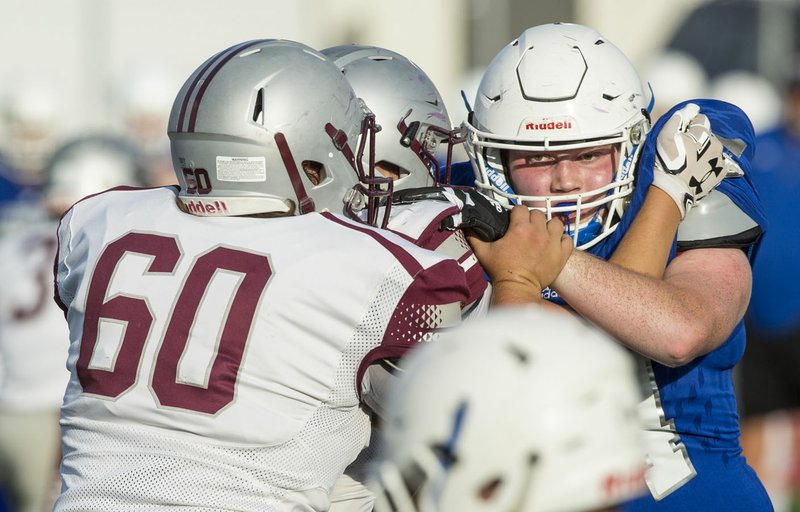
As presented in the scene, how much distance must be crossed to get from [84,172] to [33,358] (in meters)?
1.09

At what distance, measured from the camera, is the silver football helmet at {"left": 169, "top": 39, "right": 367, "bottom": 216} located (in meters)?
2.86

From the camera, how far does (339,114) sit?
2982 millimetres

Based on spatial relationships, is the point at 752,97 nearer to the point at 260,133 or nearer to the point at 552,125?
the point at 552,125

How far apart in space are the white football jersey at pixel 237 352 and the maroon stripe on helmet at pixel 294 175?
95 millimetres

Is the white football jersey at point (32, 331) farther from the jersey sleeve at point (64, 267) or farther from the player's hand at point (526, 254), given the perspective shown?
the player's hand at point (526, 254)

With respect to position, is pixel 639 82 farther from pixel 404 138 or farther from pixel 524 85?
pixel 404 138

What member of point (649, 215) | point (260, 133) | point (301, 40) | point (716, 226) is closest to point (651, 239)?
point (649, 215)

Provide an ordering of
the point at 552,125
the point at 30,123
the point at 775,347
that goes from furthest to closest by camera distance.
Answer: the point at 30,123
the point at 775,347
the point at 552,125

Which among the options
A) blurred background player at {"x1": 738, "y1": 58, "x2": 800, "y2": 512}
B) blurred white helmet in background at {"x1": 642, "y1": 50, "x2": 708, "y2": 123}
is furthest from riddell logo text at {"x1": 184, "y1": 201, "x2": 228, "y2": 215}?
blurred white helmet in background at {"x1": 642, "y1": 50, "x2": 708, "y2": 123}

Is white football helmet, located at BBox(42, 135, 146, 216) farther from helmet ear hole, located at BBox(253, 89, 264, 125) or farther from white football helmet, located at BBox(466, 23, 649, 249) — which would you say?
helmet ear hole, located at BBox(253, 89, 264, 125)

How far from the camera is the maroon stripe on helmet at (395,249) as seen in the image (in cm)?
274

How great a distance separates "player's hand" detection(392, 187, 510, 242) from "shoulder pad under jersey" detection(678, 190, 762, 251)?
1.51ft

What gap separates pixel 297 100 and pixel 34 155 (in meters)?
7.35

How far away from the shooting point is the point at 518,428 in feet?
5.98
